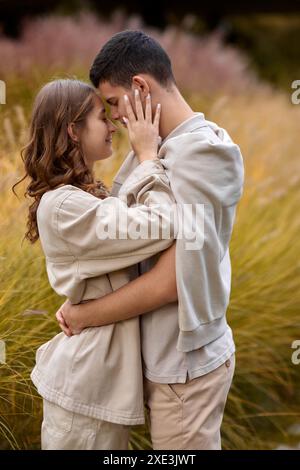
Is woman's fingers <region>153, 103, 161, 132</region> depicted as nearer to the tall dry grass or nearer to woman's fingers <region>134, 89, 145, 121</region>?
woman's fingers <region>134, 89, 145, 121</region>

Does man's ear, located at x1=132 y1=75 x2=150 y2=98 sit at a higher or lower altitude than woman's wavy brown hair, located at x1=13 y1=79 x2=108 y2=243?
higher

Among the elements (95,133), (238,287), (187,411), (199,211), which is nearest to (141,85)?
(95,133)

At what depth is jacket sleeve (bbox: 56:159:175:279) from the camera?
5.86 feet

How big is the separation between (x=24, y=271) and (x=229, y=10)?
7596 mm

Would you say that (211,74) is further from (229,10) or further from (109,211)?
(109,211)

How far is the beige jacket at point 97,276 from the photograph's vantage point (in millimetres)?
1823

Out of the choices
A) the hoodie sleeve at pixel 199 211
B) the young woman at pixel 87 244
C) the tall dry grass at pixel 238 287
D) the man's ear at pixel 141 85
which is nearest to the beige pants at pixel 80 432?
the young woman at pixel 87 244

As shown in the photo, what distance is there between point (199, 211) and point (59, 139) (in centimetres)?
45

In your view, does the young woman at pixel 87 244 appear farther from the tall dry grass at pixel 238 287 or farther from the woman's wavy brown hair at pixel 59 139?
the tall dry grass at pixel 238 287

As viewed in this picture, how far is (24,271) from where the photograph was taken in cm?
273

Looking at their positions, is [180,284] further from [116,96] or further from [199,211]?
[116,96]

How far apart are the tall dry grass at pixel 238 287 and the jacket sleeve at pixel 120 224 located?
56cm

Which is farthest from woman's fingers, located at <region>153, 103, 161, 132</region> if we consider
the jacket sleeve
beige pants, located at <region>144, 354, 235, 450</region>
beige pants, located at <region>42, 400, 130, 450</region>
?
beige pants, located at <region>42, 400, 130, 450</region>

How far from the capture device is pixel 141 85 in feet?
6.39
